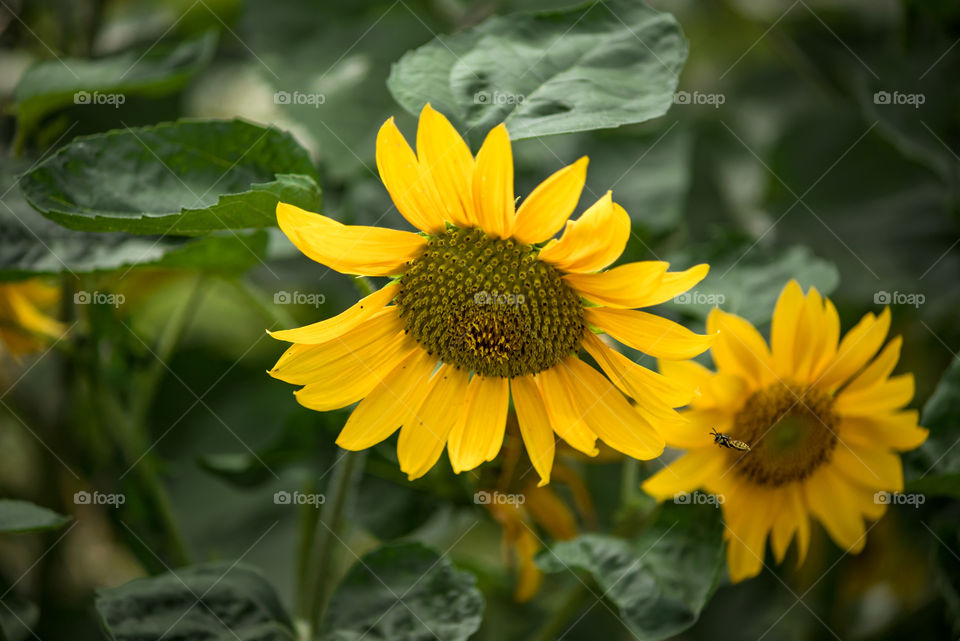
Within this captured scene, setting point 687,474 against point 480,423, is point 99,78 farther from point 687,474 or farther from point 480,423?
point 687,474

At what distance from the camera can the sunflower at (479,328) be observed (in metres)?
0.63

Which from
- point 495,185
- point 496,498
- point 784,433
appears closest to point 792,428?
point 784,433

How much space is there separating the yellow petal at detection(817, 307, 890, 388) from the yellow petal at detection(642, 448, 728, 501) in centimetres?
14

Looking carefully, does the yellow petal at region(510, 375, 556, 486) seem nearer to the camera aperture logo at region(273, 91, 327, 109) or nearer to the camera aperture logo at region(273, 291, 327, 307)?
the camera aperture logo at region(273, 291, 327, 307)

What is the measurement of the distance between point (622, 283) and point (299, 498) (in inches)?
25.0

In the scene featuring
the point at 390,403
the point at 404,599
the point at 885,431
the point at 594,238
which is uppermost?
the point at 594,238

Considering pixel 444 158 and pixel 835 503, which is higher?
pixel 444 158

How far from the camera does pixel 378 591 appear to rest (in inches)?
32.0

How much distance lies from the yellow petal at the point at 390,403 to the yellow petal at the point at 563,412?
0.37ft

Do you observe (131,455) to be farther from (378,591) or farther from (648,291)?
(648,291)

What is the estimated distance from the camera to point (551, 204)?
61 cm

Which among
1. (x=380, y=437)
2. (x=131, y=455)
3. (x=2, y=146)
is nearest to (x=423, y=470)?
(x=380, y=437)

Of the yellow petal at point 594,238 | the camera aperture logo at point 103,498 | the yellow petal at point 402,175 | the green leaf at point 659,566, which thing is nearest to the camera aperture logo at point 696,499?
the green leaf at point 659,566

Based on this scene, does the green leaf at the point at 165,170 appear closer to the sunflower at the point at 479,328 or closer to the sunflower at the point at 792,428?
the sunflower at the point at 479,328
